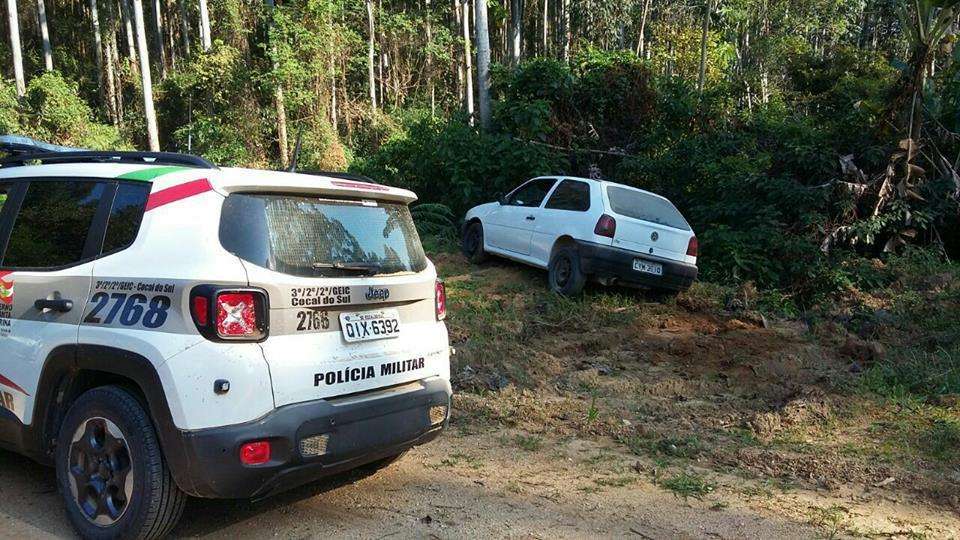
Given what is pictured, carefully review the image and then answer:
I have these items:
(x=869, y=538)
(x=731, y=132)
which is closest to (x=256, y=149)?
(x=731, y=132)

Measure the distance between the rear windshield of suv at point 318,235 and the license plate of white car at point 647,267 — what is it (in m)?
5.06

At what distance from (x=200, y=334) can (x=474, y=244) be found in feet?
27.3

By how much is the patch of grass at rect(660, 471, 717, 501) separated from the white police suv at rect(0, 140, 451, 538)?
143 centimetres

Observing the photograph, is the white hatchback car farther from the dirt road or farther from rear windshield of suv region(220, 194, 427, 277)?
rear windshield of suv region(220, 194, 427, 277)

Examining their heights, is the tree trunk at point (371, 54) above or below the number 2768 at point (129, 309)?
above

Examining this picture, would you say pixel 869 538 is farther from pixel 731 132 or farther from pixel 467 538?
pixel 731 132

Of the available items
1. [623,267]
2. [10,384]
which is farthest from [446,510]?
[623,267]

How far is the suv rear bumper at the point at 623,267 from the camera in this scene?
8.34 metres

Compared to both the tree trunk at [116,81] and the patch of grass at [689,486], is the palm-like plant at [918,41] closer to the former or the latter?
the patch of grass at [689,486]

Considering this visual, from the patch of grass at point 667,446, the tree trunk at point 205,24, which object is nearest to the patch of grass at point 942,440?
the patch of grass at point 667,446

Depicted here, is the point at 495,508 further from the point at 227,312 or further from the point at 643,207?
the point at 643,207

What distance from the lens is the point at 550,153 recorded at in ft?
45.8

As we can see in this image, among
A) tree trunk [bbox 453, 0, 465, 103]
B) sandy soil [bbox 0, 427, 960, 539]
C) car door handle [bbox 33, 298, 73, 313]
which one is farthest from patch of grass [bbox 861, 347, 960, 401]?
tree trunk [bbox 453, 0, 465, 103]

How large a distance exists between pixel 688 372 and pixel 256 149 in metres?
18.4
